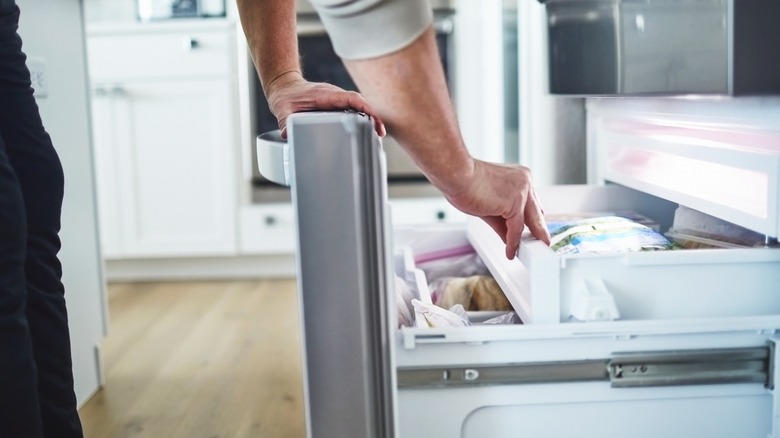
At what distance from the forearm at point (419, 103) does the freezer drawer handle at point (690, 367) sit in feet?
0.72

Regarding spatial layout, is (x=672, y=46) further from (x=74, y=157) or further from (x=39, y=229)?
(x=74, y=157)

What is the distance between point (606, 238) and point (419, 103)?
1.12 ft

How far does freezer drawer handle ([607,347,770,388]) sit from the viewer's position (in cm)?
75

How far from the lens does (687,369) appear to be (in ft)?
2.45

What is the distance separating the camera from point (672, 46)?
847 mm

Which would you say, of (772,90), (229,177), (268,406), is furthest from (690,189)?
(229,177)

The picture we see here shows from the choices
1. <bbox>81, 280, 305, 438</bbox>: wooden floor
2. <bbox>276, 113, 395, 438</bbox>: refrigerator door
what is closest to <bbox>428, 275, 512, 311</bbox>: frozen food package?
<bbox>276, 113, 395, 438</bbox>: refrigerator door

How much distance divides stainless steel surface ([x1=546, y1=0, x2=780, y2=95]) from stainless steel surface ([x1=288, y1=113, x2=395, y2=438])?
0.34m

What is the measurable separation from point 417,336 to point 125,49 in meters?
2.20

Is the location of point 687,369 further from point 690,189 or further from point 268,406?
point 268,406

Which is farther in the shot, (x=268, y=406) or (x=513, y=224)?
(x=268, y=406)

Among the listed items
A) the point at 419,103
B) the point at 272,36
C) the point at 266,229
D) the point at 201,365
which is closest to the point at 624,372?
the point at 419,103

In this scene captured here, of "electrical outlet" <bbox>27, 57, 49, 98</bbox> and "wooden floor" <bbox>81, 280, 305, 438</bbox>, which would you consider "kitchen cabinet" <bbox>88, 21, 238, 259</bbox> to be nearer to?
"wooden floor" <bbox>81, 280, 305, 438</bbox>

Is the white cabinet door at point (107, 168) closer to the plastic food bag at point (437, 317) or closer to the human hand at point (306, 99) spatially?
the human hand at point (306, 99)
